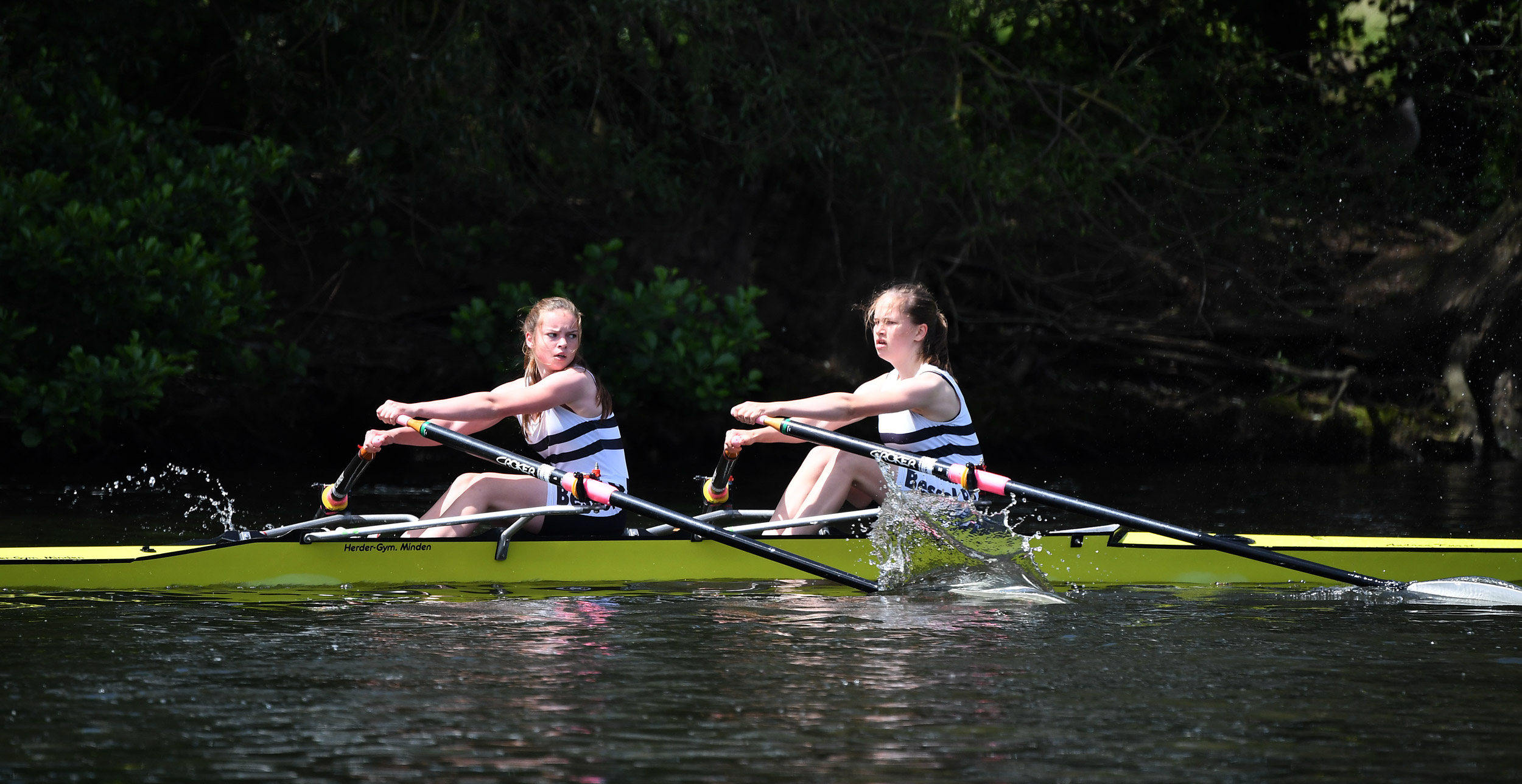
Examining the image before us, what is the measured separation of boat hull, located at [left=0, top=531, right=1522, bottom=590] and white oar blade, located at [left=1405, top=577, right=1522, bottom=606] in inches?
11.9

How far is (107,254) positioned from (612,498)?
5535 millimetres

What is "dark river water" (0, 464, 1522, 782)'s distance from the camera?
13.4ft

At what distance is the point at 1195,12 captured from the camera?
17531 millimetres

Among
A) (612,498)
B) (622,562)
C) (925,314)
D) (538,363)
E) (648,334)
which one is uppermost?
(648,334)

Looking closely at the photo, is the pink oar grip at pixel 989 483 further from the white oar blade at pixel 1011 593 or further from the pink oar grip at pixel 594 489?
the pink oar grip at pixel 594 489

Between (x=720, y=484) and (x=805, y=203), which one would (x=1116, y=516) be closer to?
(x=720, y=484)

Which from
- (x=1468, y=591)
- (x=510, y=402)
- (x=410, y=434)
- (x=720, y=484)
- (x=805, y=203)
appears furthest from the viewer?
(x=805, y=203)

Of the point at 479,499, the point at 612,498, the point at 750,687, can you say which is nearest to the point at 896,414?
the point at 612,498

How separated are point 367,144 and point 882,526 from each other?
25.4ft

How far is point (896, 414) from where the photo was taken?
25.1 ft

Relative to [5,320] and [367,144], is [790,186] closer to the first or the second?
[367,144]

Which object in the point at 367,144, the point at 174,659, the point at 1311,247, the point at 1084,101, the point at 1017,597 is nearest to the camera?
the point at 174,659

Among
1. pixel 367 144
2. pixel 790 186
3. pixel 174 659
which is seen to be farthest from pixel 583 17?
pixel 174 659

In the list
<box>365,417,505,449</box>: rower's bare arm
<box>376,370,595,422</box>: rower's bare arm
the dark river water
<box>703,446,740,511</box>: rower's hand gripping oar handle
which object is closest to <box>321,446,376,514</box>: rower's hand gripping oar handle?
<box>365,417,505,449</box>: rower's bare arm
